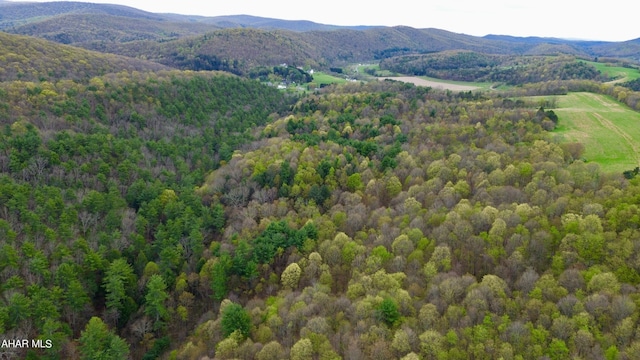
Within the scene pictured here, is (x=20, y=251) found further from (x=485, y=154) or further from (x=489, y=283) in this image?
(x=485, y=154)

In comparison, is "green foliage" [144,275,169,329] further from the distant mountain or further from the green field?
the distant mountain

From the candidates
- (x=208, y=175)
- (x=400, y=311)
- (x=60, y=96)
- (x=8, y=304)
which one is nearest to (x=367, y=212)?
(x=400, y=311)

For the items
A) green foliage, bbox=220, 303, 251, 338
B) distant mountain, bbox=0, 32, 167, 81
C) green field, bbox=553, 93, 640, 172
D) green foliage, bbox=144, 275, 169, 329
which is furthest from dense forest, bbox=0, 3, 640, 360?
green field, bbox=553, 93, 640, 172

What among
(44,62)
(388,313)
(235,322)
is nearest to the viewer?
(388,313)

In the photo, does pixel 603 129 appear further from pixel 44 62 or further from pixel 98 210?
pixel 44 62

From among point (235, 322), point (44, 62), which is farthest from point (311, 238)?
point (44, 62)
